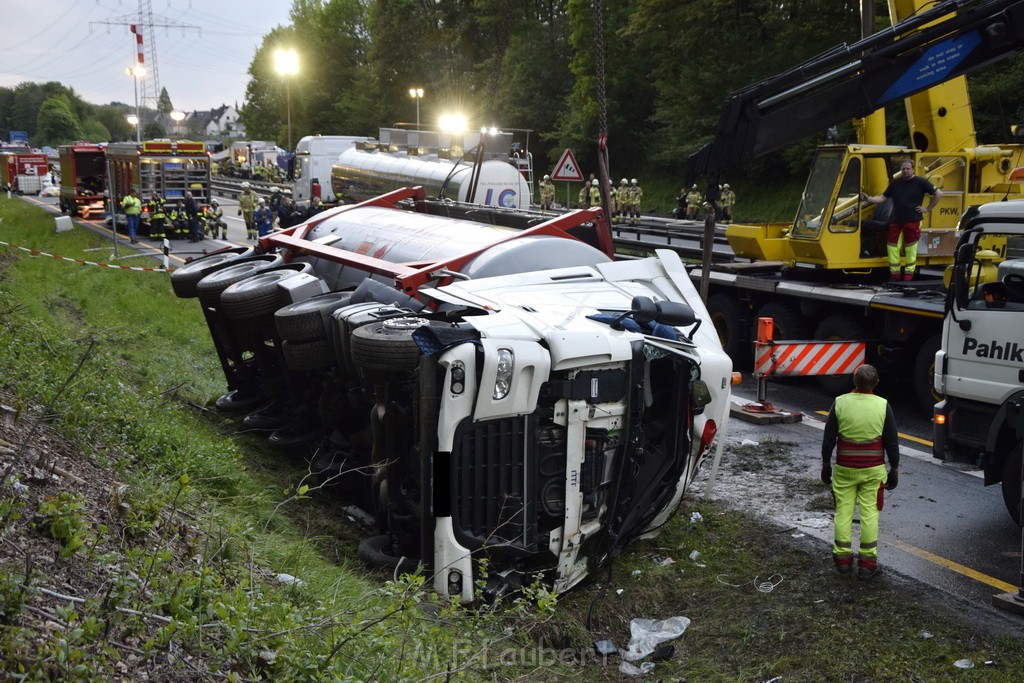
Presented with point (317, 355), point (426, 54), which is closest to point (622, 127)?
point (426, 54)

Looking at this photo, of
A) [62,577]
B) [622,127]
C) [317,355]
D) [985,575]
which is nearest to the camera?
[62,577]

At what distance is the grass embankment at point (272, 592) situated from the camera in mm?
3941

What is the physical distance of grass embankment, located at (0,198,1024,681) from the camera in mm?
3941

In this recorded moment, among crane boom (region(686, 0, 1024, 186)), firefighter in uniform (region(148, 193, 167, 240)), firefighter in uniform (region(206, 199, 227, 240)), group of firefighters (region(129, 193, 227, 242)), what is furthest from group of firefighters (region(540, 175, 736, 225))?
crane boom (region(686, 0, 1024, 186))

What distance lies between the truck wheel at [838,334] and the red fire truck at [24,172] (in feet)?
150

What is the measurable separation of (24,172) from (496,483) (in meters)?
49.4

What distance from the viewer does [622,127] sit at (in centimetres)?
4706

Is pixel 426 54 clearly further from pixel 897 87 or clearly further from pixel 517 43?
pixel 897 87

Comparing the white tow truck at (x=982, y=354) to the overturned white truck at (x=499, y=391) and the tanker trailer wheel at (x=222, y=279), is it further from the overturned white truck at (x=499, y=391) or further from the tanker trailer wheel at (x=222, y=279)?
the tanker trailer wheel at (x=222, y=279)

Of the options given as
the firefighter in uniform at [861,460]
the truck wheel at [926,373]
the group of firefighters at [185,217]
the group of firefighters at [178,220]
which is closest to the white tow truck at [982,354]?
the firefighter in uniform at [861,460]

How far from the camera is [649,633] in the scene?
5.89m

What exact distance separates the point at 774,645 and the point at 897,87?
25.0 ft

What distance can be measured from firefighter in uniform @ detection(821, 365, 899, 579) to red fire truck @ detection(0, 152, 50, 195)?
4936cm

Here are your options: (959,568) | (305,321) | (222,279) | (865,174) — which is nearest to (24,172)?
(222,279)
